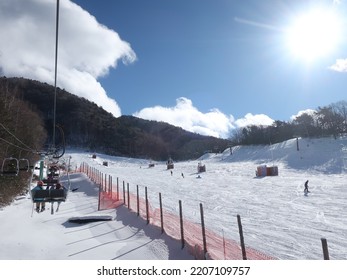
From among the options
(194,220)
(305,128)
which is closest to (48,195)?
(194,220)

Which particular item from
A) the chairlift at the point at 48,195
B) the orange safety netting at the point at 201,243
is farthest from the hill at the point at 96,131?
the chairlift at the point at 48,195

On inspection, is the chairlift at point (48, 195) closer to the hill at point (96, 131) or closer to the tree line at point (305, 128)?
the tree line at point (305, 128)

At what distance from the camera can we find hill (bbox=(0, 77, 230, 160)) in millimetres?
116875

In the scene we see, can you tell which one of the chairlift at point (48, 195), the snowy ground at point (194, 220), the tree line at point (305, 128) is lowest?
the snowy ground at point (194, 220)

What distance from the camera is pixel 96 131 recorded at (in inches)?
4897

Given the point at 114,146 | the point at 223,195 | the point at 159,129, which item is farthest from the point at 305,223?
the point at 159,129

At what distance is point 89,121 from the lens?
12988 cm

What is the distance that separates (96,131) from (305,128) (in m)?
73.6

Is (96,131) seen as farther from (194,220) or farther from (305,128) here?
(194,220)

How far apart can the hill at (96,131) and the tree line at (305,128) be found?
18.2 meters

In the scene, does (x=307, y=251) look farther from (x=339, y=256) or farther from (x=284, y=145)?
(x=284, y=145)

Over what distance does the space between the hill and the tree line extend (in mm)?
18250

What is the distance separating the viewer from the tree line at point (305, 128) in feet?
261

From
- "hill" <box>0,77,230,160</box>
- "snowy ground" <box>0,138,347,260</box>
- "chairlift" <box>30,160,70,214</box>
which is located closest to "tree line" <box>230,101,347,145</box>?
"hill" <box>0,77,230,160</box>
